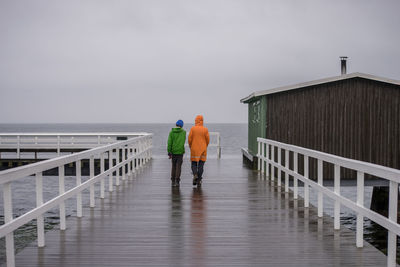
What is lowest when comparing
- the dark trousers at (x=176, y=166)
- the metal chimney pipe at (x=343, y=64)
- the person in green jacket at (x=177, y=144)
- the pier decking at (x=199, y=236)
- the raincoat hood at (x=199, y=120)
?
the pier decking at (x=199, y=236)

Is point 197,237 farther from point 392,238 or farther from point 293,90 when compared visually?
point 293,90

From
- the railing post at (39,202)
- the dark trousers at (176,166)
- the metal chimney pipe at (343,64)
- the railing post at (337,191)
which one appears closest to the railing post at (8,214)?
the railing post at (39,202)

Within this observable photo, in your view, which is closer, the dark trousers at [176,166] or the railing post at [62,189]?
the railing post at [62,189]

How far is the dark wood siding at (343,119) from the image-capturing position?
1745cm

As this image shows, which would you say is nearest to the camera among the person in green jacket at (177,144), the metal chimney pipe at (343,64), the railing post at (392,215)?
the railing post at (392,215)

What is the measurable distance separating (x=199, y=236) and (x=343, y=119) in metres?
12.5

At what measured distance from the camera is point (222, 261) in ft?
17.8

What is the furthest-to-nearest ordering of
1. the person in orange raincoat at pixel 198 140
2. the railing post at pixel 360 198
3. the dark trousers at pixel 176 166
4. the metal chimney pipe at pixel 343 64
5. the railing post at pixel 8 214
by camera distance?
the metal chimney pipe at pixel 343 64 → the dark trousers at pixel 176 166 → the person in orange raincoat at pixel 198 140 → the railing post at pixel 360 198 → the railing post at pixel 8 214

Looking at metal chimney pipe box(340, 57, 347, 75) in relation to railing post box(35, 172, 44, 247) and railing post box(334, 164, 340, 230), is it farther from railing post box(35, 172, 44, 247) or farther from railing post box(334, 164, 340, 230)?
railing post box(35, 172, 44, 247)

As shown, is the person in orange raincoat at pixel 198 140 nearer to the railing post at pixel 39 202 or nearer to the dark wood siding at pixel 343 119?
the railing post at pixel 39 202

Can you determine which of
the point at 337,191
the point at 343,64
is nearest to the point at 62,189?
the point at 337,191

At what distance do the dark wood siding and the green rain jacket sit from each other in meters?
6.32

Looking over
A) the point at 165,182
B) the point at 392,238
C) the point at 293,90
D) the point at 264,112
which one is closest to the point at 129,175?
the point at 165,182

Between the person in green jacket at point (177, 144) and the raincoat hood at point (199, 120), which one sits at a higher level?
the raincoat hood at point (199, 120)
